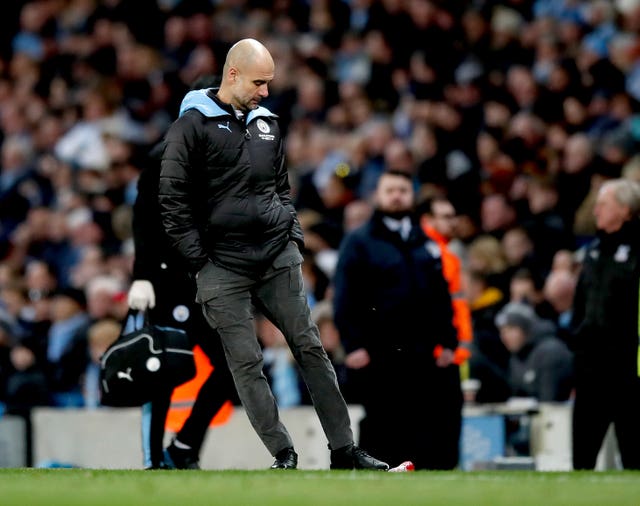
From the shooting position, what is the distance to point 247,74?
300 inches

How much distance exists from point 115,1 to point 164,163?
13715 millimetres

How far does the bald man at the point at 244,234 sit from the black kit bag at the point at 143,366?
105cm

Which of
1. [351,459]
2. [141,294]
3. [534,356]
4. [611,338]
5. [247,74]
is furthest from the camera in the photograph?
[534,356]

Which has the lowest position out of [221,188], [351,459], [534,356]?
[351,459]

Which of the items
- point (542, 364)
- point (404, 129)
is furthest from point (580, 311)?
point (404, 129)

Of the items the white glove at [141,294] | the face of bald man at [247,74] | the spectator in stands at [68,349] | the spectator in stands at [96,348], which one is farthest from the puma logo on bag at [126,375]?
the spectator in stands at [68,349]

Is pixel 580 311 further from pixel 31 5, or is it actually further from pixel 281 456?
pixel 31 5

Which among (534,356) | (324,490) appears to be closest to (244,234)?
(324,490)

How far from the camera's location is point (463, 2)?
17.3 m

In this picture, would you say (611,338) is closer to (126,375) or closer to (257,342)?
(257,342)

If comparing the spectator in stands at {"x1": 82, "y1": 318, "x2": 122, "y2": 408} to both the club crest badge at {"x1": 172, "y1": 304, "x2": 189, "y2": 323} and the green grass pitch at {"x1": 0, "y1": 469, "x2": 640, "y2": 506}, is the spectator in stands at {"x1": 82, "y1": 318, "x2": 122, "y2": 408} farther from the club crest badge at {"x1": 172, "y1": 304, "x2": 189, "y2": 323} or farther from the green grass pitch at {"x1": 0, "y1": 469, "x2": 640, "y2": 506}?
the green grass pitch at {"x1": 0, "y1": 469, "x2": 640, "y2": 506}

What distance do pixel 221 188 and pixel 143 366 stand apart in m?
1.49

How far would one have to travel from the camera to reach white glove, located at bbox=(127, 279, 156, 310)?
8.77 m

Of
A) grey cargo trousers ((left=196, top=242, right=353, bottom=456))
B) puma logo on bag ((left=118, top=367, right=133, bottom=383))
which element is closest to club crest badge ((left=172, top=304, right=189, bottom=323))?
puma logo on bag ((left=118, top=367, right=133, bottom=383))
